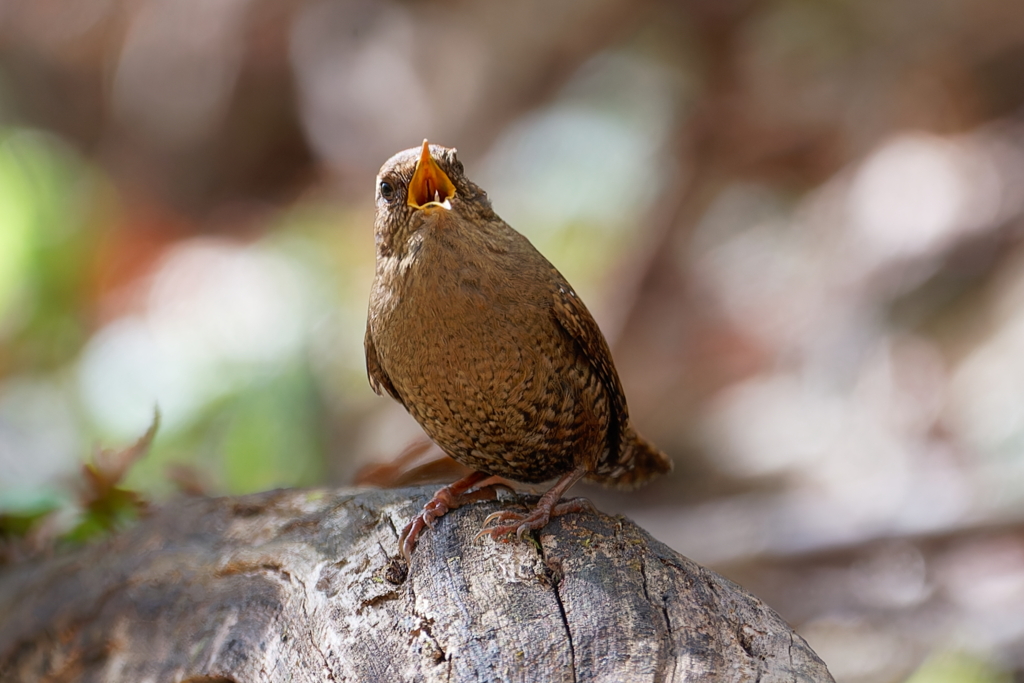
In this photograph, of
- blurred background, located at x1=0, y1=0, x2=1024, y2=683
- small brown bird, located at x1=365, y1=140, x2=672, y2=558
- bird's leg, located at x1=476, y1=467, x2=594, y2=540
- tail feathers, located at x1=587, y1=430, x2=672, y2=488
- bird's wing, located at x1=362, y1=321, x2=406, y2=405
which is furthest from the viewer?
blurred background, located at x1=0, y1=0, x2=1024, y2=683

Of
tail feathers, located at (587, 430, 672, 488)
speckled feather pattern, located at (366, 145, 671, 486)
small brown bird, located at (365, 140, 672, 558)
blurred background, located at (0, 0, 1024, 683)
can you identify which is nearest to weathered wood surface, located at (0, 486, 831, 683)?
small brown bird, located at (365, 140, 672, 558)

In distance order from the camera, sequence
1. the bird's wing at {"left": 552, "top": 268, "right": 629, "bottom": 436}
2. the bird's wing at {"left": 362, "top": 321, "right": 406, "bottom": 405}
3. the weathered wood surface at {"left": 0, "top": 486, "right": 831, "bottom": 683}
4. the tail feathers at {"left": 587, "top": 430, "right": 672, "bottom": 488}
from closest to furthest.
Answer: the weathered wood surface at {"left": 0, "top": 486, "right": 831, "bottom": 683} < the bird's wing at {"left": 552, "top": 268, "right": 629, "bottom": 436} < the bird's wing at {"left": 362, "top": 321, "right": 406, "bottom": 405} < the tail feathers at {"left": 587, "top": 430, "right": 672, "bottom": 488}

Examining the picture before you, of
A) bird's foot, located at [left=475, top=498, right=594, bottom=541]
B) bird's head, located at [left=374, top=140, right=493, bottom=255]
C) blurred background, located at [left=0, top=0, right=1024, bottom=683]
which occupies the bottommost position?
Answer: bird's foot, located at [left=475, top=498, right=594, bottom=541]

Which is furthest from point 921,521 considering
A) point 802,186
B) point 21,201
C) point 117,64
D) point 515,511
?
point 117,64

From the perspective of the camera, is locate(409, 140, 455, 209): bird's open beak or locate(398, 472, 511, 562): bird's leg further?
locate(409, 140, 455, 209): bird's open beak

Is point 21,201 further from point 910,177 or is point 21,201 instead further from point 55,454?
point 910,177

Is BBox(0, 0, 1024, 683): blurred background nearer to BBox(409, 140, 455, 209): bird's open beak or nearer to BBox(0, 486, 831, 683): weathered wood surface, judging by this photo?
BBox(0, 486, 831, 683): weathered wood surface

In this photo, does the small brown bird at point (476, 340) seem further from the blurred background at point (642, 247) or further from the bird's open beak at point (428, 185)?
the blurred background at point (642, 247)
